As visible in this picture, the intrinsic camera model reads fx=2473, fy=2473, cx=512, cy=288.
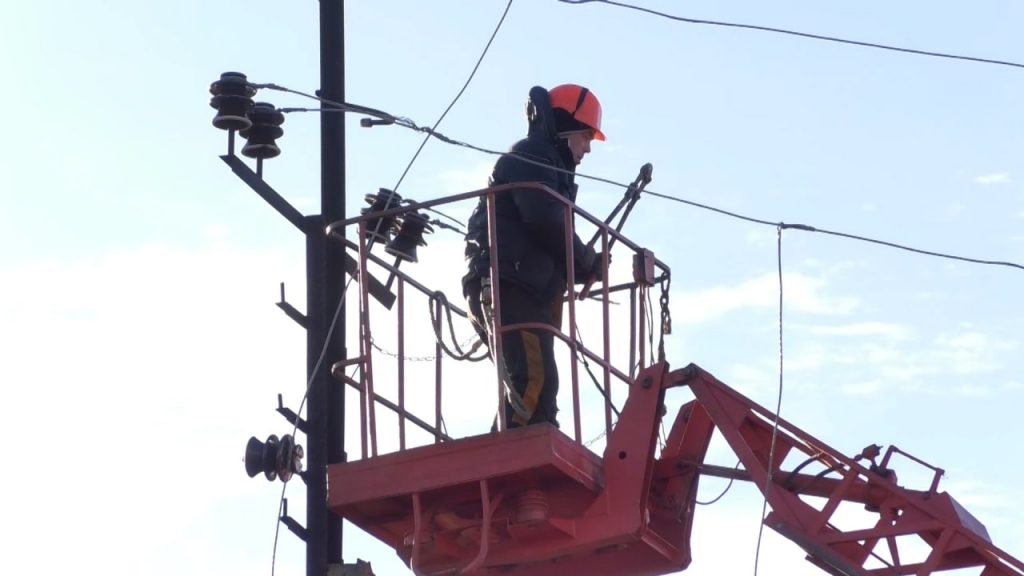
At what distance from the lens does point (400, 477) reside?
13.7m

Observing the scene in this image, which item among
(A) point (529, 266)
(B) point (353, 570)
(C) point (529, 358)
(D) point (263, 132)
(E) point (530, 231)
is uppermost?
(D) point (263, 132)

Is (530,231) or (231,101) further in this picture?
(231,101)

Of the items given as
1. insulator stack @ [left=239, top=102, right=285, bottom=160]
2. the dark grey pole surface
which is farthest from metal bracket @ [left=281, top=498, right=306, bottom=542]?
insulator stack @ [left=239, top=102, right=285, bottom=160]

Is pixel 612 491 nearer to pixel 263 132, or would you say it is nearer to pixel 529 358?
pixel 529 358

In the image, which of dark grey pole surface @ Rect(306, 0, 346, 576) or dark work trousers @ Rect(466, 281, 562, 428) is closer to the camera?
dark work trousers @ Rect(466, 281, 562, 428)

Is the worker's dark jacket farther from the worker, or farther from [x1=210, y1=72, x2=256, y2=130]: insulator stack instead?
[x1=210, y1=72, x2=256, y2=130]: insulator stack

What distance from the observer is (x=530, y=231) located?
46.1 ft

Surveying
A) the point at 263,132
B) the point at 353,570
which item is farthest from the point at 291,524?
the point at 263,132

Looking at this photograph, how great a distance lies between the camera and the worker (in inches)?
547

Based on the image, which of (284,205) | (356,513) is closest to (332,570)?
(356,513)

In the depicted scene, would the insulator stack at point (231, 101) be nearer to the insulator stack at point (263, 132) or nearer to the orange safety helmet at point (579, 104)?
the insulator stack at point (263, 132)

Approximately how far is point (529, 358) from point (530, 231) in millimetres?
728

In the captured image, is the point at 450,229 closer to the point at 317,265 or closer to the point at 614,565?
the point at 317,265

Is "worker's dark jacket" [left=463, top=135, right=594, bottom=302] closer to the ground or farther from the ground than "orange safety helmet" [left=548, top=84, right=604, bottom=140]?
closer to the ground
